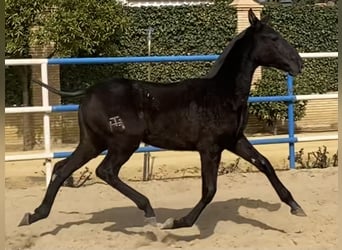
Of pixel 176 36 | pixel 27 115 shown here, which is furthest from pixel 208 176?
pixel 176 36

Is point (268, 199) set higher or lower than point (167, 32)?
lower

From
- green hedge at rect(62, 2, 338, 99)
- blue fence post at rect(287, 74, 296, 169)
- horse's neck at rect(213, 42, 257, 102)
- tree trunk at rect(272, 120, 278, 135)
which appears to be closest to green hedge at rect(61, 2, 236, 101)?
green hedge at rect(62, 2, 338, 99)

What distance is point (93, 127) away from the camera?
484 cm

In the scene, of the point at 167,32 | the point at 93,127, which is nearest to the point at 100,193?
the point at 93,127

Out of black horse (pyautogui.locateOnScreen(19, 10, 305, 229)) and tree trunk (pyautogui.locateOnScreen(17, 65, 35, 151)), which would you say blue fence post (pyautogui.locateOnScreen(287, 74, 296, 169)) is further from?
tree trunk (pyautogui.locateOnScreen(17, 65, 35, 151))

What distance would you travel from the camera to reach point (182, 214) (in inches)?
230

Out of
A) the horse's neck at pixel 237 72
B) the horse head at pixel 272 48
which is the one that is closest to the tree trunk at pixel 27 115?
the horse's neck at pixel 237 72

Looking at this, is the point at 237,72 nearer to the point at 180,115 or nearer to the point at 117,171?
the point at 180,115

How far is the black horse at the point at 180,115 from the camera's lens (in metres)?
4.74

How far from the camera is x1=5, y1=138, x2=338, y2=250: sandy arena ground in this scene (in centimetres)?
491

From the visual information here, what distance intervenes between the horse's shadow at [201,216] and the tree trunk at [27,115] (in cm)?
456

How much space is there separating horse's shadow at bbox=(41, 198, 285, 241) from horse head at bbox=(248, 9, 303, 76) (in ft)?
4.25

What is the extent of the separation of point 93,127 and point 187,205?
1775 mm

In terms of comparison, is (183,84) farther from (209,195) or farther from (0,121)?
(0,121)
